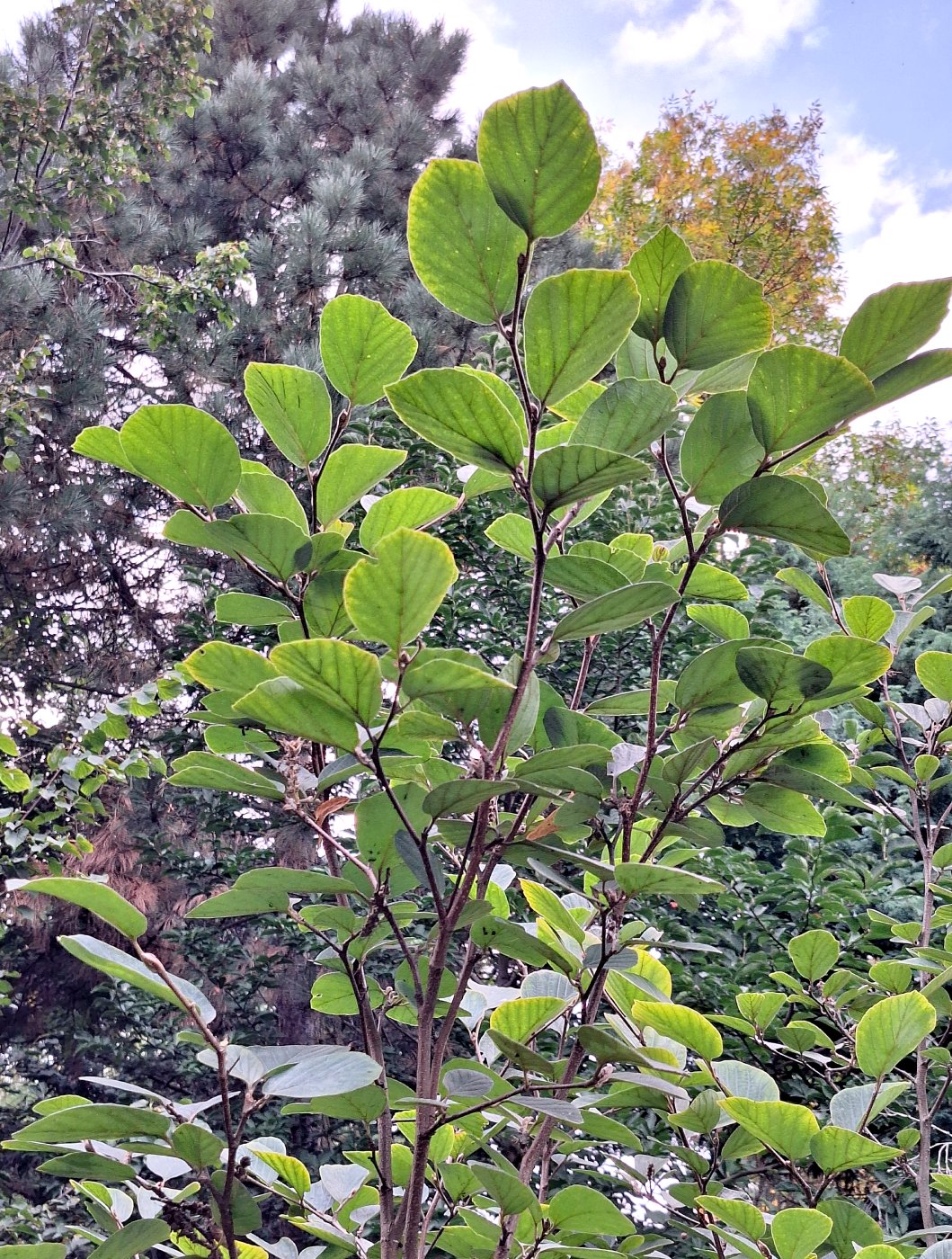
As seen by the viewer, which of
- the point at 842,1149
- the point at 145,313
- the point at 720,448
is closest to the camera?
the point at 720,448

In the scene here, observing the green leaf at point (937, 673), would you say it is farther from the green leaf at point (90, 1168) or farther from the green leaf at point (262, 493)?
the green leaf at point (90, 1168)

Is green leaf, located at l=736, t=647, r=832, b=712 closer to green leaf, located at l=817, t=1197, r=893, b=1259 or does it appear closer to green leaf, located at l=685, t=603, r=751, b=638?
green leaf, located at l=685, t=603, r=751, b=638

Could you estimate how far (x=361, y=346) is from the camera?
1.54ft

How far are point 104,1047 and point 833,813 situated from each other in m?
2.84

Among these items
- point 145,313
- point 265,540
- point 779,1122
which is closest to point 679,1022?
point 779,1122

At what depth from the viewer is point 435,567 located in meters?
0.35

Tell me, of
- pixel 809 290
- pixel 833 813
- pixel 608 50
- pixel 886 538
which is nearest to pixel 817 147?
pixel 809 290

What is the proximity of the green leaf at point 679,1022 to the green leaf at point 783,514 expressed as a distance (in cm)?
31

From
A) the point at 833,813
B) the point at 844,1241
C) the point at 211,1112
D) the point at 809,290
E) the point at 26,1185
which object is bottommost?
the point at 26,1185

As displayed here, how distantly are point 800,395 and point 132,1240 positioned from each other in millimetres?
484

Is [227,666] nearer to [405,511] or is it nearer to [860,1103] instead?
[405,511]

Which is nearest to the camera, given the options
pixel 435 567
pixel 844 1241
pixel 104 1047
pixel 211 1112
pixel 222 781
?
pixel 435 567

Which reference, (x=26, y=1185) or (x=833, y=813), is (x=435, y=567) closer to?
(x=833, y=813)

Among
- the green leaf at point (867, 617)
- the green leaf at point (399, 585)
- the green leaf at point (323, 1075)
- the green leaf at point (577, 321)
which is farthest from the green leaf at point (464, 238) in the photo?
the green leaf at point (867, 617)
